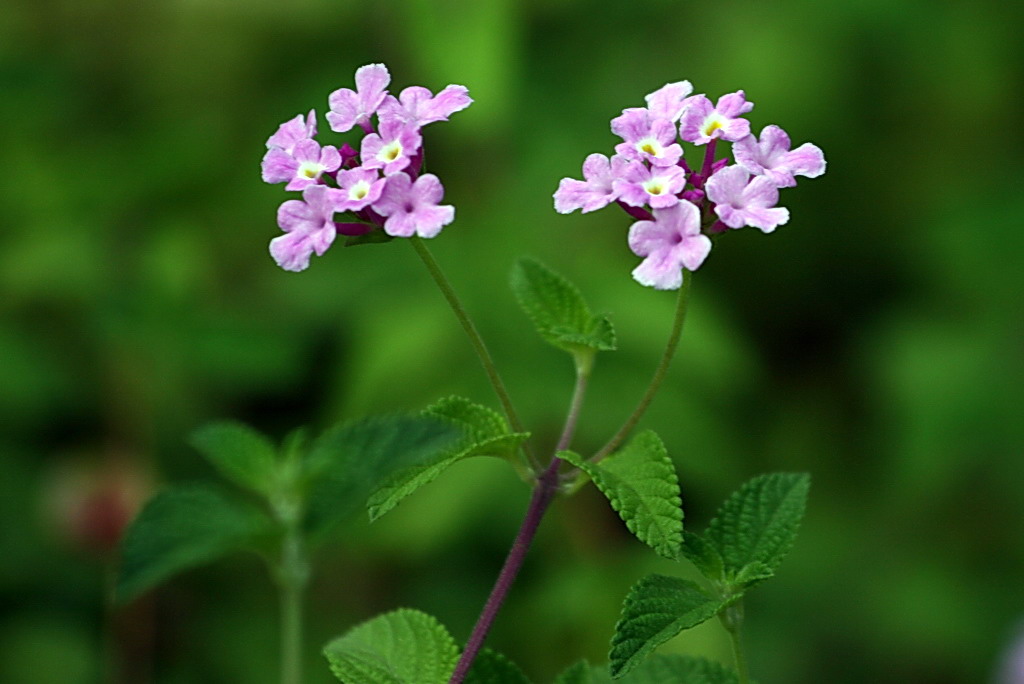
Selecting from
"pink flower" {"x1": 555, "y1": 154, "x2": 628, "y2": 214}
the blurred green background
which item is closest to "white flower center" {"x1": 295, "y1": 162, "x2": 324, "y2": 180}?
"pink flower" {"x1": 555, "y1": 154, "x2": 628, "y2": 214}

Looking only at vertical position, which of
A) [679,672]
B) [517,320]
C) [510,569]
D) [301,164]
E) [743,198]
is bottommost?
[679,672]

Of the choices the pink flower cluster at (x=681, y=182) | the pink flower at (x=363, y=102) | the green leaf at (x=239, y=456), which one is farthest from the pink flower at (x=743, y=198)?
the green leaf at (x=239, y=456)

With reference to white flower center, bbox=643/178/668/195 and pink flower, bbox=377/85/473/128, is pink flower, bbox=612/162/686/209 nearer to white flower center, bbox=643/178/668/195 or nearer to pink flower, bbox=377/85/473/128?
white flower center, bbox=643/178/668/195

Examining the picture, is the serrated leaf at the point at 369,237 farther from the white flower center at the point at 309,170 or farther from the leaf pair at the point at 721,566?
the leaf pair at the point at 721,566

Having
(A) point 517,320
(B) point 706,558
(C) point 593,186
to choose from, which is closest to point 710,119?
(C) point 593,186

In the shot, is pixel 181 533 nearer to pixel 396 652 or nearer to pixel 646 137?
pixel 396 652

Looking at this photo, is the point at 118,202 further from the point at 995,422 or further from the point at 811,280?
the point at 995,422
